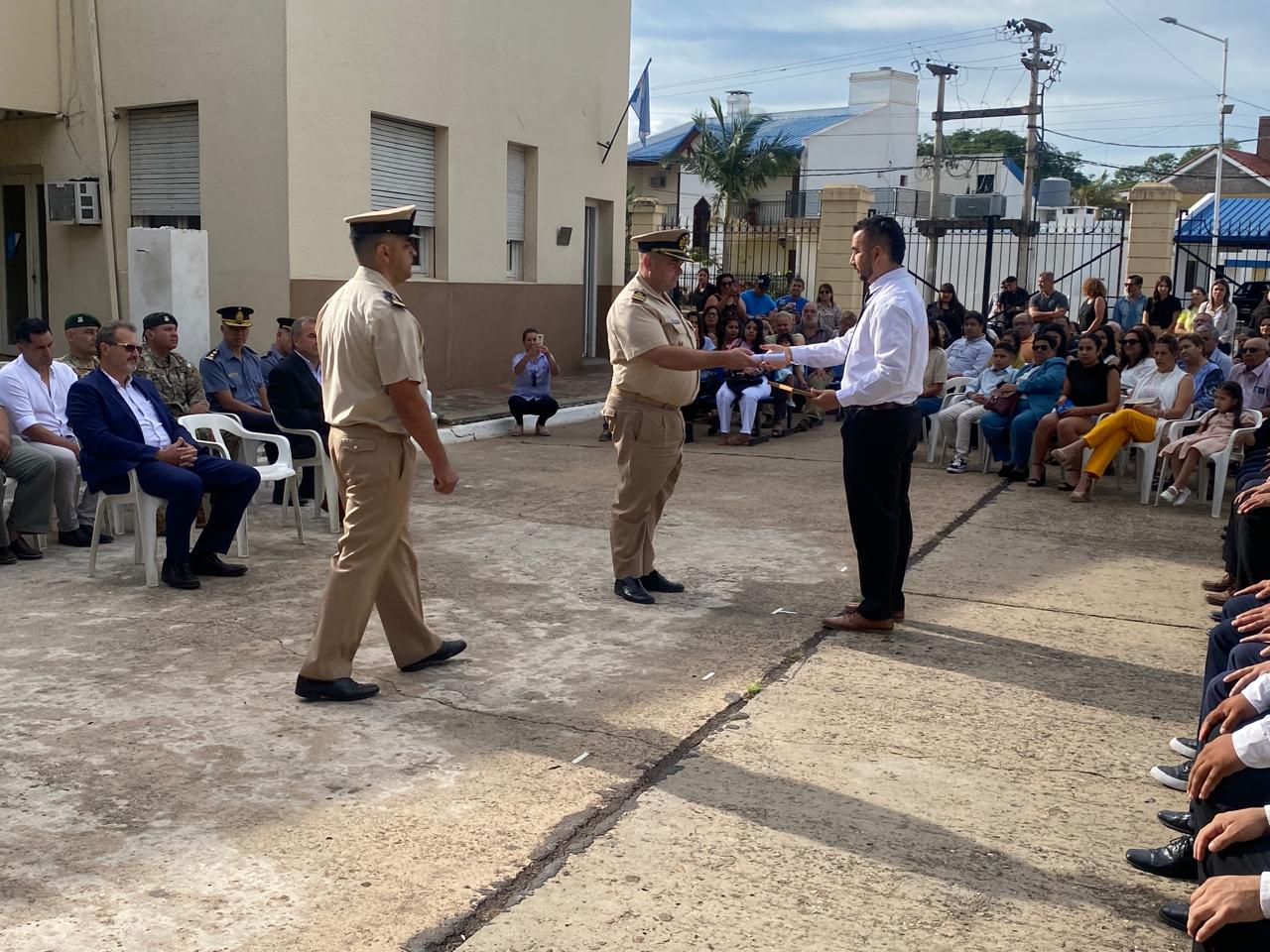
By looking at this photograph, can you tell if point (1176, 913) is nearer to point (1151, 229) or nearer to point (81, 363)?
point (81, 363)

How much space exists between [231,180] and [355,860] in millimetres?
10792

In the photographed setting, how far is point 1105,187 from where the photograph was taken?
2918 inches

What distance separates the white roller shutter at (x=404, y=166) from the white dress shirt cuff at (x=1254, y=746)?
11960mm

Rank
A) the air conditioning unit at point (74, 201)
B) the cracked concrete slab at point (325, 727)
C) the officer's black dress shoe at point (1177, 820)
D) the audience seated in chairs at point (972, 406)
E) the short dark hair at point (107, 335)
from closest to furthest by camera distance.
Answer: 1. the cracked concrete slab at point (325, 727)
2. the officer's black dress shoe at point (1177, 820)
3. the short dark hair at point (107, 335)
4. the audience seated in chairs at point (972, 406)
5. the air conditioning unit at point (74, 201)

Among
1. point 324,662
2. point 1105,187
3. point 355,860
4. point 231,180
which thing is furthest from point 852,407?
point 1105,187

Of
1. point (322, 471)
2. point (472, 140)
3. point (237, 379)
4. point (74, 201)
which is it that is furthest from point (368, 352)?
point (472, 140)

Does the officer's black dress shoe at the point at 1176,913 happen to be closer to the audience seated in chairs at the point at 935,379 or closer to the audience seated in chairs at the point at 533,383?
the audience seated in chairs at the point at 935,379

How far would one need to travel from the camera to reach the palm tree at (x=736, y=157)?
4869 cm

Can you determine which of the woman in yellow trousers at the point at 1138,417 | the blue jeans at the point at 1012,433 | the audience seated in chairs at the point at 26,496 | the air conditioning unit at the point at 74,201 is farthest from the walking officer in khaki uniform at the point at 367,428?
the air conditioning unit at the point at 74,201

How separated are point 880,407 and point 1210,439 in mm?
4808

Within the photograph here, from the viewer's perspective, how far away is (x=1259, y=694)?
3117mm

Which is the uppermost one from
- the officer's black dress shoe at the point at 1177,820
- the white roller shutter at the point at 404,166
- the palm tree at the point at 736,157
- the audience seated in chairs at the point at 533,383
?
the palm tree at the point at 736,157

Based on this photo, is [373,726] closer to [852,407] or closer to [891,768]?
[891,768]

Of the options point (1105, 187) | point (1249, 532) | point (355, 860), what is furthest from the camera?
point (1105, 187)
